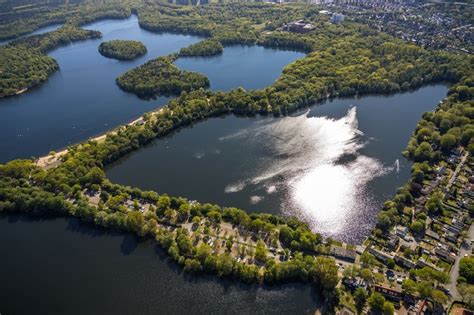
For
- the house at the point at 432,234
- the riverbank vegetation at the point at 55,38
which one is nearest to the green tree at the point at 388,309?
the house at the point at 432,234

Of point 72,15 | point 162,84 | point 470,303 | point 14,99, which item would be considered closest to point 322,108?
point 162,84

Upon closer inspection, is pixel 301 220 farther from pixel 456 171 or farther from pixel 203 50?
pixel 203 50

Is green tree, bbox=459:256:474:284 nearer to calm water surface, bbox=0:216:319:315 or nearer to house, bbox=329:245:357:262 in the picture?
house, bbox=329:245:357:262

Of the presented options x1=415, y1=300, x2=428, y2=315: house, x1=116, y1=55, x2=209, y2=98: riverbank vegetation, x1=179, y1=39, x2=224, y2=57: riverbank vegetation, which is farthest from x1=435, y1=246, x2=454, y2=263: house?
x1=179, y1=39, x2=224, y2=57: riverbank vegetation

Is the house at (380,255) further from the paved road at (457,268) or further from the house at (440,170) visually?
the house at (440,170)

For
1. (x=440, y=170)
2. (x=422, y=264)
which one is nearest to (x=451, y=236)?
(x=422, y=264)
